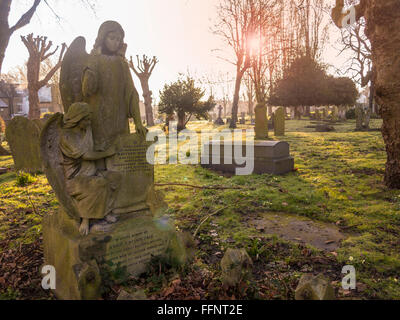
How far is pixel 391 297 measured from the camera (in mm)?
2848

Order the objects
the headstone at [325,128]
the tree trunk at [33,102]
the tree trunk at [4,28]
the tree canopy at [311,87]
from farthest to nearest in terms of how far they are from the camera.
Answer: the tree canopy at [311,87] → the headstone at [325,128] → the tree trunk at [33,102] → the tree trunk at [4,28]

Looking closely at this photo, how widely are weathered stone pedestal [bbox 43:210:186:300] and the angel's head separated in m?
1.98

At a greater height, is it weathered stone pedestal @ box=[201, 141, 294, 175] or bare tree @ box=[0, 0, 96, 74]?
bare tree @ box=[0, 0, 96, 74]

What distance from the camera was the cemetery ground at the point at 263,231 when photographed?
311 centimetres

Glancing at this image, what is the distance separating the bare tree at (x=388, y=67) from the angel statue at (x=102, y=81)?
5.24m

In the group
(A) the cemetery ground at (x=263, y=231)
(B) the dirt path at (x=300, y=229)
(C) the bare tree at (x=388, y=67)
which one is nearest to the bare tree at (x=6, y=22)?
(A) the cemetery ground at (x=263, y=231)

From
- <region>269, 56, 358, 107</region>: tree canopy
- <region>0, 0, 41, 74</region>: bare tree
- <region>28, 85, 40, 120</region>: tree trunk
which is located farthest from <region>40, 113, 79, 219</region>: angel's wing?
<region>269, 56, 358, 107</region>: tree canopy

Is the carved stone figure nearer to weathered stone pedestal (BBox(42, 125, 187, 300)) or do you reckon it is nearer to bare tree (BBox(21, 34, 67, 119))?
weathered stone pedestal (BBox(42, 125, 187, 300))

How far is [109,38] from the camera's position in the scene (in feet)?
11.0

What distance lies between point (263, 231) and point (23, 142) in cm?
828

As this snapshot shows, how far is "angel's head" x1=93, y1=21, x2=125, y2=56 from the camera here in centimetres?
331

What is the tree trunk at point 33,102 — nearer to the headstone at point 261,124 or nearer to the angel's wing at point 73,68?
the headstone at point 261,124

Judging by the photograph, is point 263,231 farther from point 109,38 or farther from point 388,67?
point 388,67
